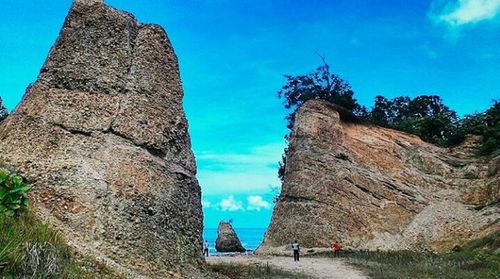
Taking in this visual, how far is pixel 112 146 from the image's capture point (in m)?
12.1

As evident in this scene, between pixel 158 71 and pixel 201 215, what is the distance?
361cm

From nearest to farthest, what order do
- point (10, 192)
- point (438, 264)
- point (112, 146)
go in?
1. point (10, 192)
2. point (112, 146)
3. point (438, 264)

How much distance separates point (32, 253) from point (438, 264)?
19.5 meters

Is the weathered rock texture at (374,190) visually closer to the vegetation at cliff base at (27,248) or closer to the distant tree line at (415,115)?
the distant tree line at (415,115)

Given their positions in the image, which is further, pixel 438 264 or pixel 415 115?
pixel 415 115

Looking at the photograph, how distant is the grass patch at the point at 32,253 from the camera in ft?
20.7

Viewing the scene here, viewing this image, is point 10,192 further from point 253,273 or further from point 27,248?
point 253,273

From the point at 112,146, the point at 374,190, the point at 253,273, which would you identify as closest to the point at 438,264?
the point at 253,273

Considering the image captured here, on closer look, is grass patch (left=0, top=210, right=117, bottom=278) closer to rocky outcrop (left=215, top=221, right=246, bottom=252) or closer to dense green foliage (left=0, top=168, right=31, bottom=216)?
dense green foliage (left=0, top=168, right=31, bottom=216)

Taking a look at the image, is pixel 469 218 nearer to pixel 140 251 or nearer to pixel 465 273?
pixel 465 273

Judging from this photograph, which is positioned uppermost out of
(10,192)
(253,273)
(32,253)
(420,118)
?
(420,118)

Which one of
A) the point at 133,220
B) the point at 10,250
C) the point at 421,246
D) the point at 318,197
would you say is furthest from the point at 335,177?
the point at 10,250

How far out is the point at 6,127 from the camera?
38.9ft

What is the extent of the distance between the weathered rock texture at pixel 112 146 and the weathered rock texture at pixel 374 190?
69.7 ft
